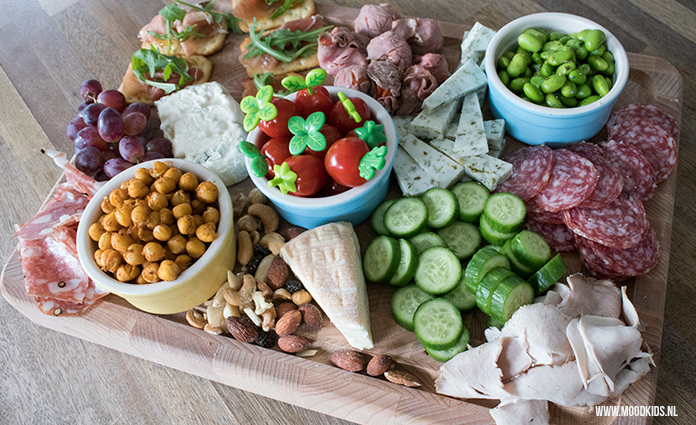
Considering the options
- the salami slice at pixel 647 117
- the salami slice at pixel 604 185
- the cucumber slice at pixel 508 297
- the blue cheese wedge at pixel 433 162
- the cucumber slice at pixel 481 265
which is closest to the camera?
the cucumber slice at pixel 508 297

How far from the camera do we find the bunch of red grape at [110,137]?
5.41ft

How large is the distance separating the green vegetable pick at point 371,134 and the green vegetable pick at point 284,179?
23 cm

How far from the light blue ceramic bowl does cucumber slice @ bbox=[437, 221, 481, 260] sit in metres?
0.41

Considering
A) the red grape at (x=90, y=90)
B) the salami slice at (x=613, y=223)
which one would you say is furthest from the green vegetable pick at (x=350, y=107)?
the red grape at (x=90, y=90)

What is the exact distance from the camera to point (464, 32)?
194 centimetres

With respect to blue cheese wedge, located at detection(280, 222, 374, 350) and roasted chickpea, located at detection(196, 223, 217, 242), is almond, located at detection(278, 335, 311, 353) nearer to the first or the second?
blue cheese wedge, located at detection(280, 222, 374, 350)

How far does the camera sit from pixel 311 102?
1.46 meters

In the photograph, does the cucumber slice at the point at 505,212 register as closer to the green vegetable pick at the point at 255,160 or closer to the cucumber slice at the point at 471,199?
the cucumber slice at the point at 471,199

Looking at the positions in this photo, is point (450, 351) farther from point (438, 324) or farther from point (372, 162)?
point (372, 162)

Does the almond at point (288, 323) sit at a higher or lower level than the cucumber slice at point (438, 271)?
lower

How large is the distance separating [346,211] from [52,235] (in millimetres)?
971

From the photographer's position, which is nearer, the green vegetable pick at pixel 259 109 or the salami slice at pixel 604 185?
the green vegetable pick at pixel 259 109

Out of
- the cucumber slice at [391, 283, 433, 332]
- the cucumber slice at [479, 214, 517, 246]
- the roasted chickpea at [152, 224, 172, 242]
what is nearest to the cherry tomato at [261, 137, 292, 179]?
the roasted chickpea at [152, 224, 172, 242]

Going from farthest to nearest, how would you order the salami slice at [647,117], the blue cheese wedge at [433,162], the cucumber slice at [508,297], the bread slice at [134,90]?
the bread slice at [134,90]
the salami slice at [647,117]
the blue cheese wedge at [433,162]
the cucumber slice at [508,297]
